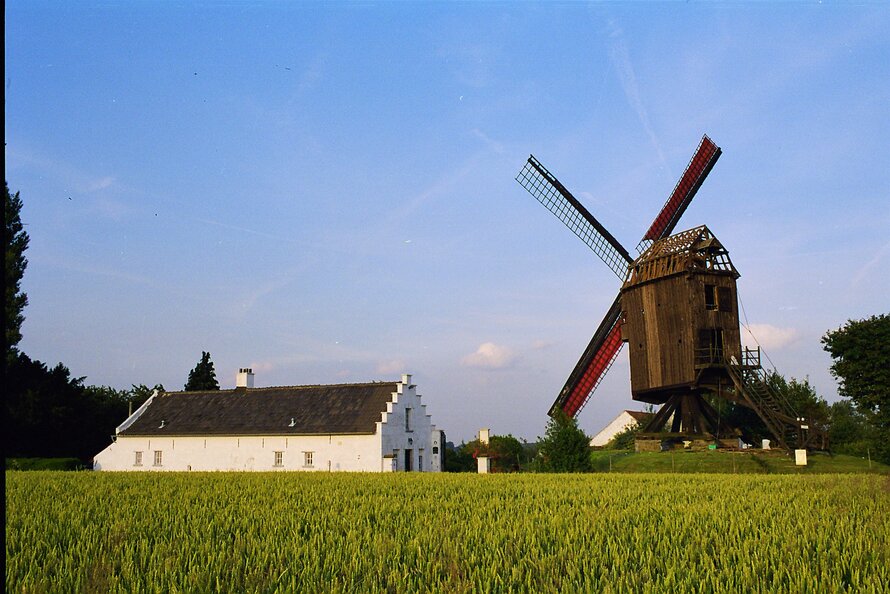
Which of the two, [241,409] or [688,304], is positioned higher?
[688,304]

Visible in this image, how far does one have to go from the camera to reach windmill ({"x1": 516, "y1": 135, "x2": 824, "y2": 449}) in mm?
40094

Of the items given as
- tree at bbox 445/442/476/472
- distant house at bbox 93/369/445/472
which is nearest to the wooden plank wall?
tree at bbox 445/442/476/472

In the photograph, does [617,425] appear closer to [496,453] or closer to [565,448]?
[496,453]

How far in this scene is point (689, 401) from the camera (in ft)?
140

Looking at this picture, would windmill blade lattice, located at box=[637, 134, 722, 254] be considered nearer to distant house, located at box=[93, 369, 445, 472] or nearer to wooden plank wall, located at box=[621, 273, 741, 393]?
wooden plank wall, located at box=[621, 273, 741, 393]

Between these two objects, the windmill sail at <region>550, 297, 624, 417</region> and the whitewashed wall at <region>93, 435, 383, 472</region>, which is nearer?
the whitewashed wall at <region>93, 435, 383, 472</region>

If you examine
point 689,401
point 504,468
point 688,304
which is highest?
point 688,304

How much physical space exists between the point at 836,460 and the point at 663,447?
8.90 m

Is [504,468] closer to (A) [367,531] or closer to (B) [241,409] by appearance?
(B) [241,409]

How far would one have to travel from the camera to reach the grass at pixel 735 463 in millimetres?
35125

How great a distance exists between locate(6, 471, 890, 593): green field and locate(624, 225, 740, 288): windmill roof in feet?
79.9

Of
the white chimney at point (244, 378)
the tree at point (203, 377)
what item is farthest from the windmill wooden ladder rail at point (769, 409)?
the tree at point (203, 377)

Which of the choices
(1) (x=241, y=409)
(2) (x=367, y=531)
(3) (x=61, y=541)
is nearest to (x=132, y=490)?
(3) (x=61, y=541)

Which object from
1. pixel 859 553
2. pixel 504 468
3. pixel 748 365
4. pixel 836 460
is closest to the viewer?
pixel 859 553
